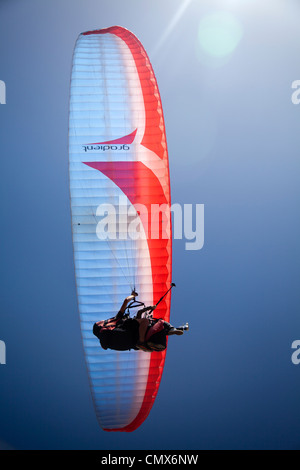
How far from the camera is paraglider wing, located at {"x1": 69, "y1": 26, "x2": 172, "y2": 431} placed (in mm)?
2551

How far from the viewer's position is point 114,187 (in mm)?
2547

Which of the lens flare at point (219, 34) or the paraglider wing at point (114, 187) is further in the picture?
the lens flare at point (219, 34)

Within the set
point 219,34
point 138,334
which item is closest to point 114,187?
point 138,334

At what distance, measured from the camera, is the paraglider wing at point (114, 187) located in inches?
100

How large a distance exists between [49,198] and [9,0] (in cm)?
179

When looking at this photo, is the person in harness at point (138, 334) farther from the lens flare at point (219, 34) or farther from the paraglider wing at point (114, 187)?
the lens flare at point (219, 34)

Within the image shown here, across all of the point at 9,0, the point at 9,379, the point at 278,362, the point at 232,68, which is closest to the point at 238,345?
the point at 278,362

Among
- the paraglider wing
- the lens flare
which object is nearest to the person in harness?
the paraglider wing

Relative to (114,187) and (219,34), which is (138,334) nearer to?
(114,187)

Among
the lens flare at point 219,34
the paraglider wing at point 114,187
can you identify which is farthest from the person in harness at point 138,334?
the lens flare at point 219,34

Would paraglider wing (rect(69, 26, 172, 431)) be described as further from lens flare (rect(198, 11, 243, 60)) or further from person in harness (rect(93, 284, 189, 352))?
lens flare (rect(198, 11, 243, 60))

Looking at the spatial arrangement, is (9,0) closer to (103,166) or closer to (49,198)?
(49,198)

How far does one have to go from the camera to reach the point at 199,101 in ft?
11.6

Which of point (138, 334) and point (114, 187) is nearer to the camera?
point (138, 334)
